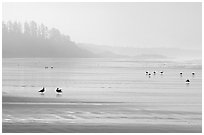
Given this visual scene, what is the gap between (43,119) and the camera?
1536 centimetres

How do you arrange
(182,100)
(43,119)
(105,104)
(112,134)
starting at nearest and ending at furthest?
(112,134)
(43,119)
(105,104)
(182,100)

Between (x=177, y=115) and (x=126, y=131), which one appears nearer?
(x=126, y=131)

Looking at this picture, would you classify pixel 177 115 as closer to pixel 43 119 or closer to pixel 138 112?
pixel 138 112

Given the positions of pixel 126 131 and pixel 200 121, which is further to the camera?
pixel 200 121

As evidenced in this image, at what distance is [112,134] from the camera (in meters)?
12.9

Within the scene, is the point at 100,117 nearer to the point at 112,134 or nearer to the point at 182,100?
the point at 112,134

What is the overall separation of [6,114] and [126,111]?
5187mm

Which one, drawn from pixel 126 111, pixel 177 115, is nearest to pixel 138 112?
pixel 126 111

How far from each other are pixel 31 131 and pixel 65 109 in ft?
18.5

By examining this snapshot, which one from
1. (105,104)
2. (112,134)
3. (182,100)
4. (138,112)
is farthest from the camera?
(182,100)

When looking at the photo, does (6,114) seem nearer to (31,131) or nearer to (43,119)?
(43,119)

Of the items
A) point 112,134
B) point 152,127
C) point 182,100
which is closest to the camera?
point 112,134

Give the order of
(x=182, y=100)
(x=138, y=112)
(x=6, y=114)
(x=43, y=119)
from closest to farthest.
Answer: (x=43, y=119), (x=6, y=114), (x=138, y=112), (x=182, y=100)

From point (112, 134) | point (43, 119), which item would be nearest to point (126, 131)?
point (112, 134)
